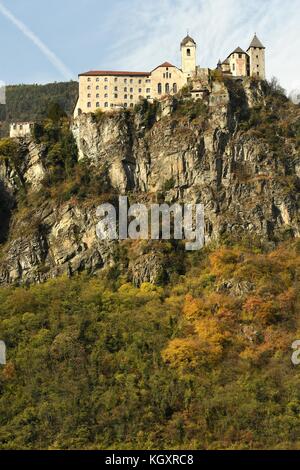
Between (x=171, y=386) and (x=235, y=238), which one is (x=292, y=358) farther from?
(x=235, y=238)

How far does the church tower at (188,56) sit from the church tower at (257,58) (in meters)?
5.70

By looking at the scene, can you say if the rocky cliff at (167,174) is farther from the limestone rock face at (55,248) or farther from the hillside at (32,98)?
the hillside at (32,98)

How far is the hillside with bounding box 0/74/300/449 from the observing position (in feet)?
211

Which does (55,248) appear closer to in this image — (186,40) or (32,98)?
(186,40)

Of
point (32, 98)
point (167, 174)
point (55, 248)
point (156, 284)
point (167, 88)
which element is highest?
point (32, 98)

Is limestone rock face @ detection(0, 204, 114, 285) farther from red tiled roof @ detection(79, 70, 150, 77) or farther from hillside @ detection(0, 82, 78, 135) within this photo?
hillside @ detection(0, 82, 78, 135)

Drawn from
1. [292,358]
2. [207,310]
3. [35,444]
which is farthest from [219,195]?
[35,444]

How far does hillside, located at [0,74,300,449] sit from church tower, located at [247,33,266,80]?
7.21 feet

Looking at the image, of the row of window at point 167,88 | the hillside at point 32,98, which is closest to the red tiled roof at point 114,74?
the row of window at point 167,88

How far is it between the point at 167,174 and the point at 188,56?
14.2 meters

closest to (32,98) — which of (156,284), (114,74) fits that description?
(114,74)

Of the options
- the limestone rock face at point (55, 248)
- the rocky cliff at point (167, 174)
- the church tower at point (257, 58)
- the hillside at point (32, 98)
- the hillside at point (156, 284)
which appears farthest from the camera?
the hillside at point (32, 98)

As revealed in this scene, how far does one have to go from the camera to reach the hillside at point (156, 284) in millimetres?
64188

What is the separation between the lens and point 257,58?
316 ft
